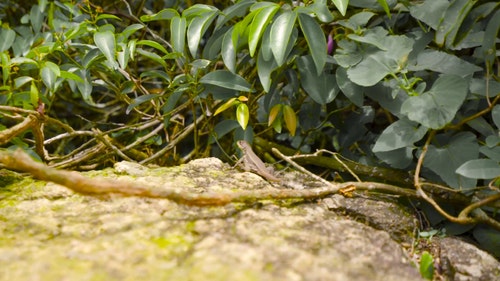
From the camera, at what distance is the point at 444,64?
114 centimetres

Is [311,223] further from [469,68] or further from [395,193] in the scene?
[469,68]

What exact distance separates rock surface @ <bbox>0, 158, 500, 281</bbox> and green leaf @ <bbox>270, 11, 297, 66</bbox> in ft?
1.03

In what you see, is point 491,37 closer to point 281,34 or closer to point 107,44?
point 281,34

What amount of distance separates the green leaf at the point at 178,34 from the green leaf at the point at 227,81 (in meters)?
0.11

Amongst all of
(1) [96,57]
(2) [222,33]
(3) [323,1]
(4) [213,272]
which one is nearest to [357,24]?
(3) [323,1]

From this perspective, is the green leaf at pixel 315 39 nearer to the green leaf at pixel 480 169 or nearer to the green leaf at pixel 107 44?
the green leaf at pixel 480 169

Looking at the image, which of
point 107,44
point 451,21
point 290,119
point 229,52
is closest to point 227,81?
point 229,52

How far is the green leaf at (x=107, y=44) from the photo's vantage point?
1.26 m

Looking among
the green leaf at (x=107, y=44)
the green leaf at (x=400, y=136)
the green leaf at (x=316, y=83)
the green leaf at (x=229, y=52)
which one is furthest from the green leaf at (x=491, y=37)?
the green leaf at (x=107, y=44)

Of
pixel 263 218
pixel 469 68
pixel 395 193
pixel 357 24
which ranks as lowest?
pixel 395 193

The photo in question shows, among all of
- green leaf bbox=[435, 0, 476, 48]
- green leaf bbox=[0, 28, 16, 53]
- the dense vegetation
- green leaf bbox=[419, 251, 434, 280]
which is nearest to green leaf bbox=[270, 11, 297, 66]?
the dense vegetation

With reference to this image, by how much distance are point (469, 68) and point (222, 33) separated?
66cm

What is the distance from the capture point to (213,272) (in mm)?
622

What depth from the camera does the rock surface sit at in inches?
25.0
